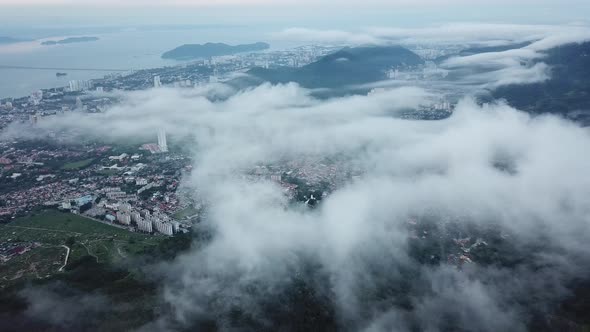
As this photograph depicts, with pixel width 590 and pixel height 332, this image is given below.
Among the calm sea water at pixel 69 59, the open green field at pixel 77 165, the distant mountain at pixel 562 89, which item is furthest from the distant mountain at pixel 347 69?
the calm sea water at pixel 69 59

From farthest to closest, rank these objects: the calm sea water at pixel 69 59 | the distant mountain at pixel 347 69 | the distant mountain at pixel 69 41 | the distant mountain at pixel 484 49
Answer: the distant mountain at pixel 69 41 < the calm sea water at pixel 69 59 < the distant mountain at pixel 484 49 < the distant mountain at pixel 347 69

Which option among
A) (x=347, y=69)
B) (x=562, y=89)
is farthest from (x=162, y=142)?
(x=562, y=89)

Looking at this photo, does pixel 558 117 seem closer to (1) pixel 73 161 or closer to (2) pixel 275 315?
(2) pixel 275 315

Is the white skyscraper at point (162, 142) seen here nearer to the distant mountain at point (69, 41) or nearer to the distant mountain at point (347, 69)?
the distant mountain at point (347, 69)

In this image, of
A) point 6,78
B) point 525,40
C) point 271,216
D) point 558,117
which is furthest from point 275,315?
point 6,78

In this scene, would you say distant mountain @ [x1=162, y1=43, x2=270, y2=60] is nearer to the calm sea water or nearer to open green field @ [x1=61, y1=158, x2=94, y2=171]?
the calm sea water

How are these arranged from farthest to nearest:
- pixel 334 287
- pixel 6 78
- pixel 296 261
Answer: pixel 6 78
pixel 296 261
pixel 334 287
